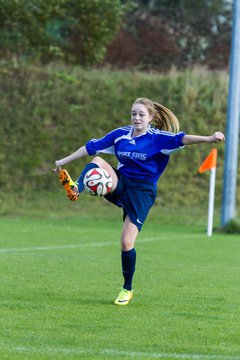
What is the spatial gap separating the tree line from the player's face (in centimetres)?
1742

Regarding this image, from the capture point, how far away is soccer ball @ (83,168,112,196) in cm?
835

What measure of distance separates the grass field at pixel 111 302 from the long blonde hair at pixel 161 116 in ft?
5.21

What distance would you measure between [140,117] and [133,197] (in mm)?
729

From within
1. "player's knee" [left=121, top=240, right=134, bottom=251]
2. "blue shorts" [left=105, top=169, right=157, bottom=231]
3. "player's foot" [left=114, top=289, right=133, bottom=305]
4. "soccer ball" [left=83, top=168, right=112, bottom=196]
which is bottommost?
"player's foot" [left=114, top=289, right=133, bottom=305]

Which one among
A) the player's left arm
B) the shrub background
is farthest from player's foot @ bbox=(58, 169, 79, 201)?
the shrub background

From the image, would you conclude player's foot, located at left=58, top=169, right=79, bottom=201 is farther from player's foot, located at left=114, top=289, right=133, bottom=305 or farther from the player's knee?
player's foot, located at left=114, top=289, right=133, bottom=305

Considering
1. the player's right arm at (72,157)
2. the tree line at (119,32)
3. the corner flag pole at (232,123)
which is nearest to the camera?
the player's right arm at (72,157)

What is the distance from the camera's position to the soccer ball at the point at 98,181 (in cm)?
835

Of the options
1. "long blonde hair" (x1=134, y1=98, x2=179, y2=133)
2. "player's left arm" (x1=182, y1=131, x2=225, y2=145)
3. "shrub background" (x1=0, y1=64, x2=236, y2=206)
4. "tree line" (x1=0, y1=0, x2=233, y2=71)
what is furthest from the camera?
"tree line" (x1=0, y1=0, x2=233, y2=71)

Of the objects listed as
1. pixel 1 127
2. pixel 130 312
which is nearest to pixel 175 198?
pixel 1 127

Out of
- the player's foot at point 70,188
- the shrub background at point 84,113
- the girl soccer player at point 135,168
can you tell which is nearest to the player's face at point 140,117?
the girl soccer player at point 135,168

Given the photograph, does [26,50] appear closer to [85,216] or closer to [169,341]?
[85,216]

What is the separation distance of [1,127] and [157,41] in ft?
39.3

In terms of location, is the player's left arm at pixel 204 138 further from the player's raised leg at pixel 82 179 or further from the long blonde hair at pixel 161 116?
A: the player's raised leg at pixel 82 179
